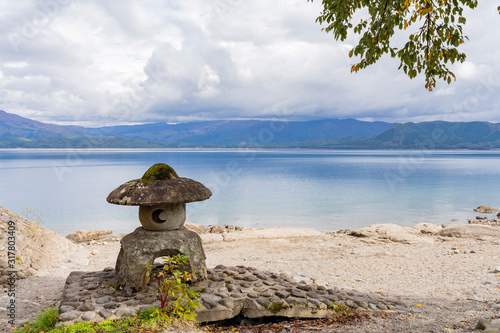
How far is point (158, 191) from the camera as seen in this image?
8453mm

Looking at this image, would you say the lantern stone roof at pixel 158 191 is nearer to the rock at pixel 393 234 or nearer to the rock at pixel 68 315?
the rock at pixel 68 315

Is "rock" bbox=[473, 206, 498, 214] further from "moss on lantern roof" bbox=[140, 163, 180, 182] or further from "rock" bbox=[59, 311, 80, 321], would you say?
"rock" bbox=[59, 311, 80, 321]

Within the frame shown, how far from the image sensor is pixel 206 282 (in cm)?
881

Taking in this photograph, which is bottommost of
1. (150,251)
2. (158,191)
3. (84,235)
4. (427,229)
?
(84,235)

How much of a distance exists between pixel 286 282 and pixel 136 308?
3.86 m

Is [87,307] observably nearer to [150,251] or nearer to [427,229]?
[150,251]

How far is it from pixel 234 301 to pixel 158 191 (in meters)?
3.10

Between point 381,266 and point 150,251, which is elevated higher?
point 150,251

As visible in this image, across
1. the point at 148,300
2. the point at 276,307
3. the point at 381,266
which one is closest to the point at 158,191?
the point at 148,300

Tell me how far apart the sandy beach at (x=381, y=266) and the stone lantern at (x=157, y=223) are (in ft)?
8.29

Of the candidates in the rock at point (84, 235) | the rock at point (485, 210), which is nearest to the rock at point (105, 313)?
the rock at point (84, 235)

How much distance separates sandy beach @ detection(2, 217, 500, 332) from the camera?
7.86 m

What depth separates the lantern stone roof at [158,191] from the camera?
8.31 m

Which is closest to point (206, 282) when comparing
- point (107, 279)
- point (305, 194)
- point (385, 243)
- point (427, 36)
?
point (107, 279)
